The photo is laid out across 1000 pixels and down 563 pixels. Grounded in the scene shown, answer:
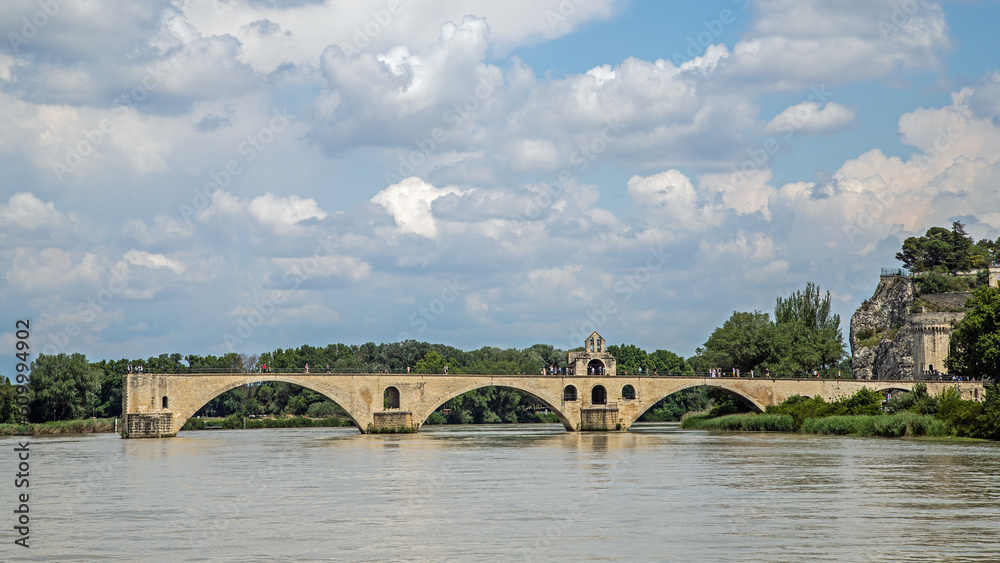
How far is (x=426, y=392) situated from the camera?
68438 millimetres

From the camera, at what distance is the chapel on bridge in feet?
249

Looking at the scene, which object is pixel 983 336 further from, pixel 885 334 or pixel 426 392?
pixel 885 334

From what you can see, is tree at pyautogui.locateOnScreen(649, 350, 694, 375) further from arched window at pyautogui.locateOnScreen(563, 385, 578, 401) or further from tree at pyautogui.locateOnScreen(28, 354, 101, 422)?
tree at pyautogui.locateOnScreen(28, 354, 101, 422)

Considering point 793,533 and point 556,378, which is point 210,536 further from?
point 556,378

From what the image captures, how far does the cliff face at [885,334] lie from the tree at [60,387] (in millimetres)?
75019

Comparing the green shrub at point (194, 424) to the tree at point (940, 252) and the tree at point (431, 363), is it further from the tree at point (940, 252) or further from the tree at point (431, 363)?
the tree at point (940, 252)

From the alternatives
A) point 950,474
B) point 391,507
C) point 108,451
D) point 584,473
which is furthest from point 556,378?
point 391,507

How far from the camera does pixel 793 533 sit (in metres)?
18.9

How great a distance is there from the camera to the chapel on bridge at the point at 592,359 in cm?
7575

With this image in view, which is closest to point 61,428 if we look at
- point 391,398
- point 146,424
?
point 146,424

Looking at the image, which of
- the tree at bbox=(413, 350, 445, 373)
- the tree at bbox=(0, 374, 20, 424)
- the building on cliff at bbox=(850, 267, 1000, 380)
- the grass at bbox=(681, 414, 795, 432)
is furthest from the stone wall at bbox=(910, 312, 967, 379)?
the tree at bbox=(0, 374, 20, 424)

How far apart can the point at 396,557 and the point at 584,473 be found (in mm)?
17116

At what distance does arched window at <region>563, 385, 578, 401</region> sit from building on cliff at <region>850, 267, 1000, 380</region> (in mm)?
36845

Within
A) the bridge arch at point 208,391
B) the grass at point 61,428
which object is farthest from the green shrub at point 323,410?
the bridge arch at point 208,391
